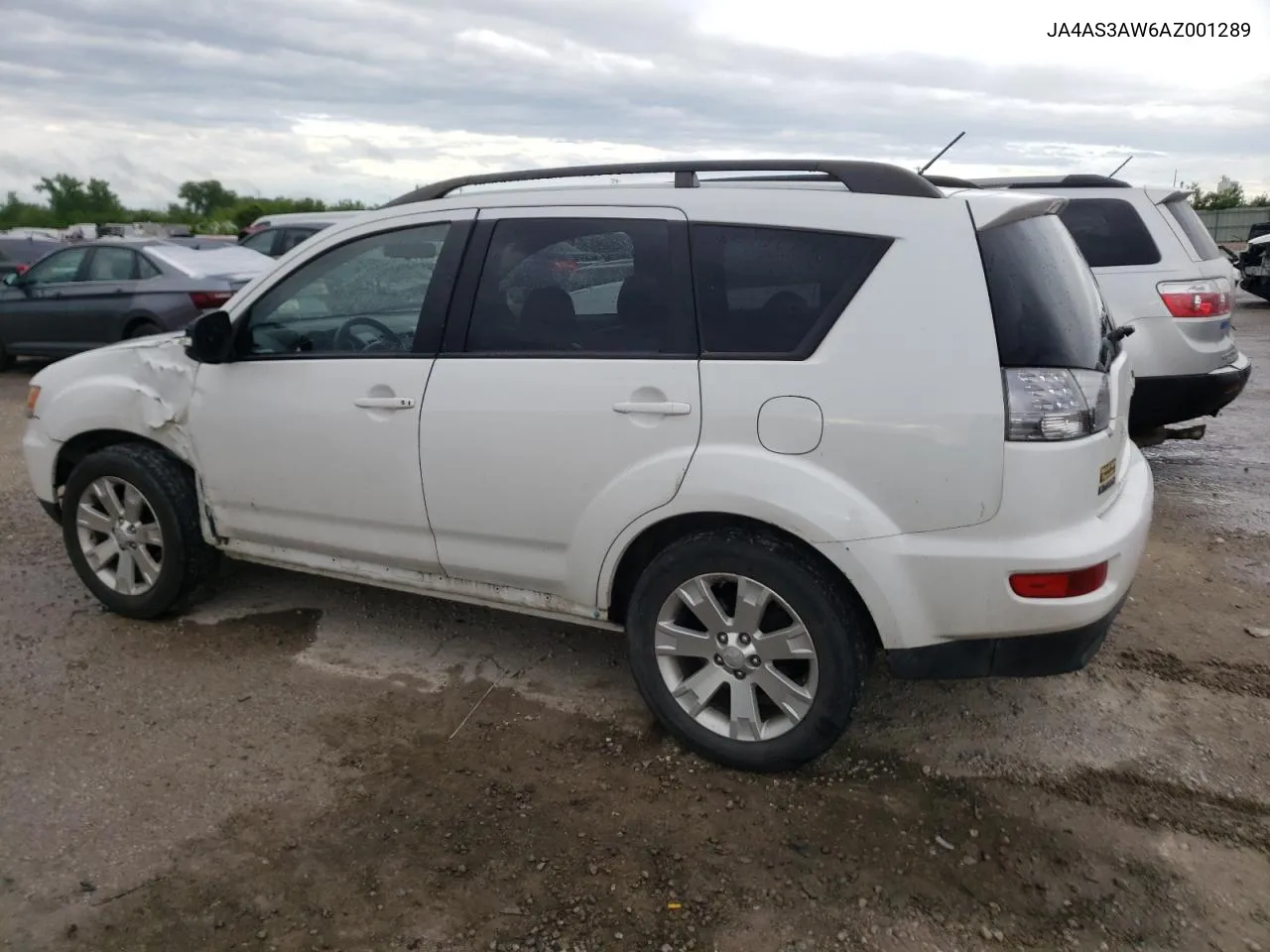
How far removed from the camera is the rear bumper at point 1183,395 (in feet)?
20.7

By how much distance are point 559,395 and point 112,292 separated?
874 cm

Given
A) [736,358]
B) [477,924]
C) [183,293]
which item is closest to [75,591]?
[477,924]

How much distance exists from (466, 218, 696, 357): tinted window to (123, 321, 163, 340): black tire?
765 cm

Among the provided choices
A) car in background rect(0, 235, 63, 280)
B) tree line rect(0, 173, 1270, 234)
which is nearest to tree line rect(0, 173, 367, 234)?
tree line rect(0, 173, 1270, 234)

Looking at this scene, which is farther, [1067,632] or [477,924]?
[1067,632]

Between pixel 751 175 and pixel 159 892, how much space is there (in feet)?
9.61

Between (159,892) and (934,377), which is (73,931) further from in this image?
(934,377)

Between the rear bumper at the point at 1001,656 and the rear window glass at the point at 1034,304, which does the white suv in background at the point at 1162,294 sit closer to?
the rear window glass at the point at 1034,304

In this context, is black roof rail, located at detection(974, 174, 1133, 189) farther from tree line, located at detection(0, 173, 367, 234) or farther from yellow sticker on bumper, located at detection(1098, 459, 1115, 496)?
tree line, located at detection(0, 173, 367, 234)

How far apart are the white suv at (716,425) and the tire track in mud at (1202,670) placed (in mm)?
865

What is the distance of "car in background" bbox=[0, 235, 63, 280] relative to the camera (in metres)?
17.0

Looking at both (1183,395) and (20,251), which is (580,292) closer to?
(1183,395)

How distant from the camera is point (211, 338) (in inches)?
159

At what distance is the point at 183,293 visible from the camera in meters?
9.95
